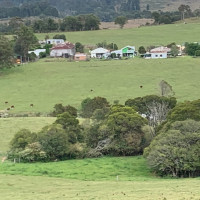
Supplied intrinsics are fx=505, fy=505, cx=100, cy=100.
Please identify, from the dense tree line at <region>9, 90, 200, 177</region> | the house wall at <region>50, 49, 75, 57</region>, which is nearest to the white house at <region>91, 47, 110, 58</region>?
the house wall at <region>50, 49, 75, 57</region>

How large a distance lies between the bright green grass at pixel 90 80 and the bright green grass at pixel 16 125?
23.0ft

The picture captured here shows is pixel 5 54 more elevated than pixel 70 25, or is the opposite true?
pixel 70 25

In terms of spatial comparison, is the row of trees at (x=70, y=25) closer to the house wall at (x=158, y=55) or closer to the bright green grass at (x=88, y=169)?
the house wall at (x=158, y=55)

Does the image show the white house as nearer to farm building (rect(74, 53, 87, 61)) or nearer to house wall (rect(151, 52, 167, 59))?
farm building (rect(74, 53, 87, 61))

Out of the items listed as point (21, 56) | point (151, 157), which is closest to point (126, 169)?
point (151, 157)

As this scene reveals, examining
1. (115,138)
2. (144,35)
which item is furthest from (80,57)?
(115,138)

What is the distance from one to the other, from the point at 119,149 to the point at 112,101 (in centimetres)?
1844

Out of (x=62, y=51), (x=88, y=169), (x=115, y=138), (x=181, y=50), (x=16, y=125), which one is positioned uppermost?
(x=62, y=51)

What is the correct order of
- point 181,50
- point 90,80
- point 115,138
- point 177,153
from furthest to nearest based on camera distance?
point 181,50 → point 90,80 → point 115,138 → point 177,153

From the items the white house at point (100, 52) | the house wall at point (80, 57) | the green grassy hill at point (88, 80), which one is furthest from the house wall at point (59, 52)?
the green grassy hill at point (88, 80)

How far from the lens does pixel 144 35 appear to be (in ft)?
371

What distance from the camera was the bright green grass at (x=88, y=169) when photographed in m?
30.0

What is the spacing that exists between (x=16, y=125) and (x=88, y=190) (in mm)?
21831

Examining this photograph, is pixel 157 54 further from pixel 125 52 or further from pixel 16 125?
pixel 16 125
